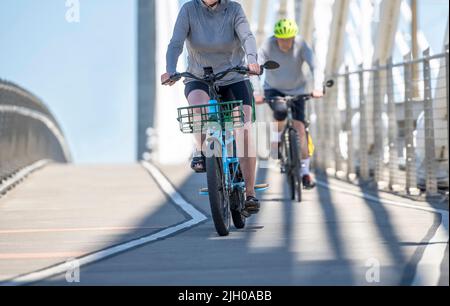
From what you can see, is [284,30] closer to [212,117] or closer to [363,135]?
[363,135]

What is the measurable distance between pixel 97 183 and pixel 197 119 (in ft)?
24.4

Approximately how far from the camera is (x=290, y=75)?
13.6 m

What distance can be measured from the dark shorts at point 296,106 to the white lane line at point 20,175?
3109mm

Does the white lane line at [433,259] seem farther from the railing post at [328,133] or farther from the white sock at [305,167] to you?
the railing post at [328,133]

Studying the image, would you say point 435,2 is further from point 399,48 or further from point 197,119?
point 197,119

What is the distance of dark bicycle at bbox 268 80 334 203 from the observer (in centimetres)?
1282

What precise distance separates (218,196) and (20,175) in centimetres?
884

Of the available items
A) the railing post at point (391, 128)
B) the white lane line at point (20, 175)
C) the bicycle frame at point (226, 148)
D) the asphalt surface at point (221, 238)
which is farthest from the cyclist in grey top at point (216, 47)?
the railing post at point (391, 128)

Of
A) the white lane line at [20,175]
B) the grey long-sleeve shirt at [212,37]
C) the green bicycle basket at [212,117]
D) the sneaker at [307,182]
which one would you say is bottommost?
the sneaker at [307,182]

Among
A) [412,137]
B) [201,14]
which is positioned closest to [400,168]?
[412,137]

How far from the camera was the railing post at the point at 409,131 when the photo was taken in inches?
554

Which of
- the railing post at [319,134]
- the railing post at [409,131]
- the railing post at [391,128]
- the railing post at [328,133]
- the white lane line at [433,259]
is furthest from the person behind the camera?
the railing post at [319,134]

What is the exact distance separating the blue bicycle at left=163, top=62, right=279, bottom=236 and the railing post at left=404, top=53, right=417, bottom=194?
201 inches

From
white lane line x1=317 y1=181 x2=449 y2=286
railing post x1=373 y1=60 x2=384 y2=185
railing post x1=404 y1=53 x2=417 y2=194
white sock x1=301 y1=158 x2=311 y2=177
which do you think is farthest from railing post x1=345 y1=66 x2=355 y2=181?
white lane line x1=317 y1=181 x2=449 y2=286
